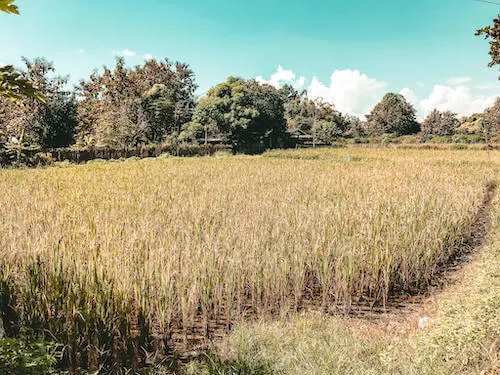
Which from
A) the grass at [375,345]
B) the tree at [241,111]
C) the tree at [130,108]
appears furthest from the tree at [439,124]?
the grass at [375,345]

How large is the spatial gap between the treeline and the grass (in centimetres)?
1408

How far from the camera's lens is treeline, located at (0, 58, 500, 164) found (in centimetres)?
2050

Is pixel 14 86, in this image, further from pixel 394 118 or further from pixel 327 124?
pixel 394 118

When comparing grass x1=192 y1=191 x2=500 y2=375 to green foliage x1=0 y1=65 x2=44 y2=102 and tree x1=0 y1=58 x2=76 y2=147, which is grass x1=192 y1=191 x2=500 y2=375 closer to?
green foliage x1=0 y1=65 x2=44 y2=102

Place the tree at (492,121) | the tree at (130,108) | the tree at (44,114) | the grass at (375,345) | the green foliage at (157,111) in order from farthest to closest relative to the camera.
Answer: the tree at (492,121)
the green foliage at (157,111)
the tree at (130,108)
the tree at (44,114)
the grass at (375,345)

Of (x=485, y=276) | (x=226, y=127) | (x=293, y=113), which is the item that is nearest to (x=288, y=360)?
(x=485, y=276)

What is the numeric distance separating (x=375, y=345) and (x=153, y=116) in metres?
26.1

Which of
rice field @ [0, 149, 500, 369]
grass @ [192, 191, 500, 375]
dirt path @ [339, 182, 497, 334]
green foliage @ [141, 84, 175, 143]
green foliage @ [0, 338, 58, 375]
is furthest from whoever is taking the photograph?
green foliage @ [141, 84, 175, 143]

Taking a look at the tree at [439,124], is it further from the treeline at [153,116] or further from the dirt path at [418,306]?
the dirt path at [418,306]

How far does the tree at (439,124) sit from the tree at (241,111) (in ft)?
64.9

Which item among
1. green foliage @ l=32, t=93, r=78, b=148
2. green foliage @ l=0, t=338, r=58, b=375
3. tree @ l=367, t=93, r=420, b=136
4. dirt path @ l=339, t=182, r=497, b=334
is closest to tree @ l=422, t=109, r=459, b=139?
tree @ l=367, t=93, r=420, b=136

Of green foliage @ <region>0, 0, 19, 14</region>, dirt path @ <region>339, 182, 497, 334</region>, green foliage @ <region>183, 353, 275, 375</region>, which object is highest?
green foliage @ <region>0, 0, 19, 14</region>

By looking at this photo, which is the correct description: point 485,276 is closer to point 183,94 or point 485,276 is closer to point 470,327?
point 470,327

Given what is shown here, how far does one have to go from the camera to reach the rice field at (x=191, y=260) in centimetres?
283
